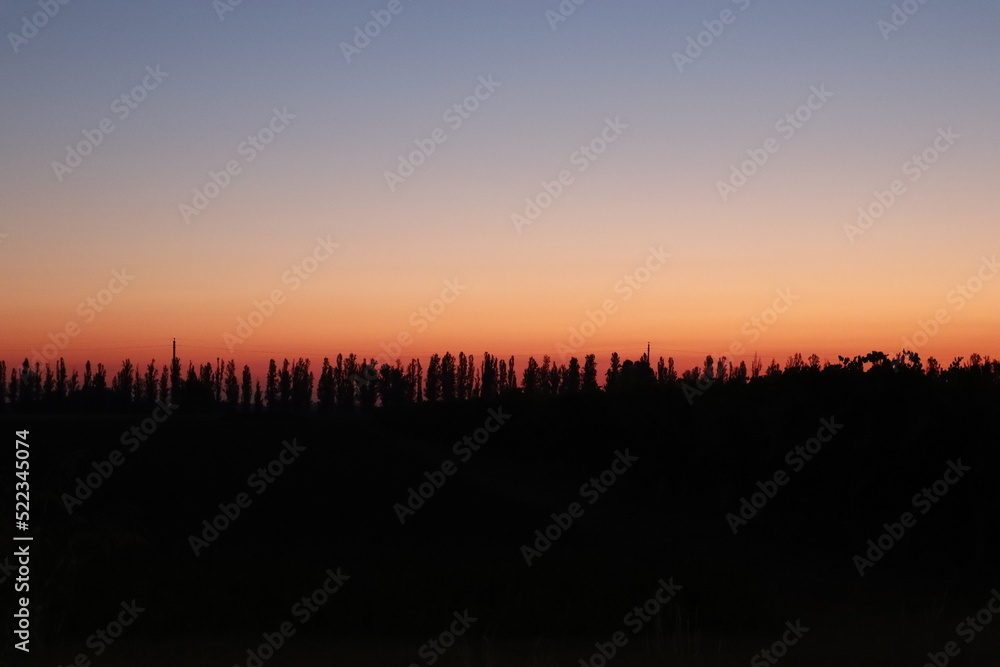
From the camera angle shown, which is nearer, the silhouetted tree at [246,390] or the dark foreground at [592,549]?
the dark foreground at [592,549]

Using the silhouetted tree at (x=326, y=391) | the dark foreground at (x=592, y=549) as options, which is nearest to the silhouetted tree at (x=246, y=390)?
the silhouetted tree at (x=326, y=391)

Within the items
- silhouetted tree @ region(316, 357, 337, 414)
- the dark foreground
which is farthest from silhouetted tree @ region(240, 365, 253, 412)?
the dark foreground

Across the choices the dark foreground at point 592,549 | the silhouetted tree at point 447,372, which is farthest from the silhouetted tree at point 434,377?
the dark foreground at point 592,549

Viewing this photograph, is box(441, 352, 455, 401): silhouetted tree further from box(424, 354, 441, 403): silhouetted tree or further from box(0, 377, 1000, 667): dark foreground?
box(0, 377, 1000, 667): dark foreground

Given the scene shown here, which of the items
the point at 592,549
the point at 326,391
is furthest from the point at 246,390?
the point at 592,549

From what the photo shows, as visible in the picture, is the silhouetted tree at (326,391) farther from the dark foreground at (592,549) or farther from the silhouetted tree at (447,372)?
the dark foreground at (592,549)

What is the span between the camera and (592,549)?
57.8 ft

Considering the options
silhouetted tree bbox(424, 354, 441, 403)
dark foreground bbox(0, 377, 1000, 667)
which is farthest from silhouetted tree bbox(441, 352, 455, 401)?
dark foreground bbox(0, 377, 1000, 667)

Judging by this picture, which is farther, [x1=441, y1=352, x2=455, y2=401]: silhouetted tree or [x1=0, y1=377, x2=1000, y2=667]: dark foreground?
[x1=441, y1=352, x2=455, y2=401]: silhouetted tree

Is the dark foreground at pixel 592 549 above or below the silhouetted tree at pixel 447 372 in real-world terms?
below

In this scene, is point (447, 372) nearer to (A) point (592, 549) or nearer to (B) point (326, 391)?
(B) point (326, 391)

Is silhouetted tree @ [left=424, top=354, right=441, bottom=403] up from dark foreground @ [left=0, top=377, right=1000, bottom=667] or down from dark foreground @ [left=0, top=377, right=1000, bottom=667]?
up

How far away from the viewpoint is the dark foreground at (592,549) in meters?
10.6

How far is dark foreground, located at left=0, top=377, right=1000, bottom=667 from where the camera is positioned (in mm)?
10625
